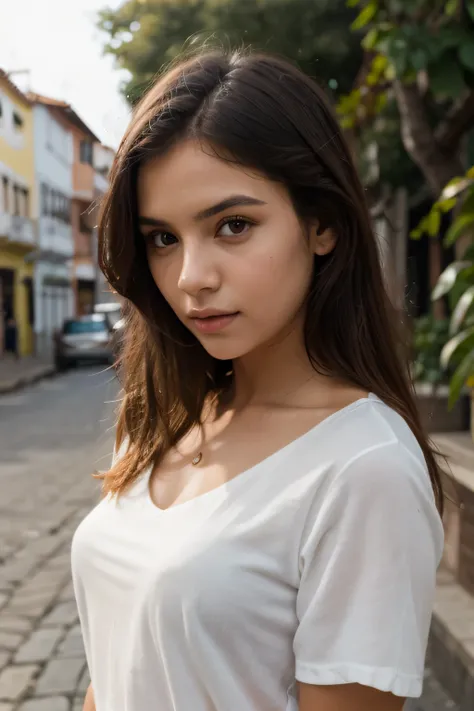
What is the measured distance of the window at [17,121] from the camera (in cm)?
2617

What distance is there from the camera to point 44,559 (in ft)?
16.5

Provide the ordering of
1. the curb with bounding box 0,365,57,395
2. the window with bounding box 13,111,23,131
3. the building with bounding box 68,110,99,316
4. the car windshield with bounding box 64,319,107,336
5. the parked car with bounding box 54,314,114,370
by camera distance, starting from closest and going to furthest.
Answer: the curb with bounding box 0,365,57,395 → the parked car with bounding box 54,314,114,370 → the car windshield with bounding box 64,319,107,336 → the window with bounding box 13,111,23,131 → the building with bounding box 68,110,99,316

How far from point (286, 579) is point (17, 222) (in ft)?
94.8

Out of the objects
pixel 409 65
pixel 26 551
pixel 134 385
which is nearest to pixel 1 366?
pixel 26 551

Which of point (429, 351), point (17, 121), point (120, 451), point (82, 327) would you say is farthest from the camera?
point (17, 121)

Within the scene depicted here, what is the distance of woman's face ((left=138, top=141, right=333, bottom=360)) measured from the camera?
125 cm

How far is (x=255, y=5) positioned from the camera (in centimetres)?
999

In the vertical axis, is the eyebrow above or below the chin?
above

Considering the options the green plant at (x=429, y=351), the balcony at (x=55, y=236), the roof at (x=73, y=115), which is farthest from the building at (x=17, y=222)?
the roof at (x=73, y=115)

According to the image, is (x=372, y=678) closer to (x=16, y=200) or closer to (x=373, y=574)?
(x=373, y=574)

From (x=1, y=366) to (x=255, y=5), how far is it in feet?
Result: 48.6

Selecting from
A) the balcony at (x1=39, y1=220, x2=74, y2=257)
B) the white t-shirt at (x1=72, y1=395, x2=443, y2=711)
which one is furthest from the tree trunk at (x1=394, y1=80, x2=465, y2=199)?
the balcony at (x1=39, y1=220, x2=74, y2=257)

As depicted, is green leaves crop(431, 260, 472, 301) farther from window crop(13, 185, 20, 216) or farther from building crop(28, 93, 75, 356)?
window crop(13, 185, 20, 216)

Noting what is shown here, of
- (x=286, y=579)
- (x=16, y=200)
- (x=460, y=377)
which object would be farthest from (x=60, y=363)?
(x=286, y=579)
